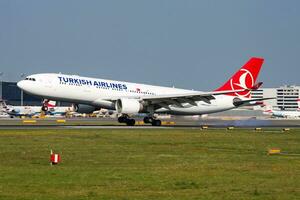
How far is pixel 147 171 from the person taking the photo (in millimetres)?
23531

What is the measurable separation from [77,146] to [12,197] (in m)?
18.5

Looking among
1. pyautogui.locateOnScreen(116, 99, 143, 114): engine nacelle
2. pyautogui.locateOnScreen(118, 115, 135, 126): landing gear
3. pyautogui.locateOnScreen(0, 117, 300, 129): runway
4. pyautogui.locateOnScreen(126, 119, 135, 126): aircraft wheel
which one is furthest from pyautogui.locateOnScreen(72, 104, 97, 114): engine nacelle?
pyautogui.locateOnScreen(126, 119, 135, 126): aircraft wheel

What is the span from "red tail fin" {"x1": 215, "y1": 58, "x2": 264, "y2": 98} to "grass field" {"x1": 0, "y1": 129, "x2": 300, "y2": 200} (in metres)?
37.3

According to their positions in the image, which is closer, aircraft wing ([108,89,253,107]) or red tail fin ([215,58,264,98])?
aircraft wing ([108,89,253,107])

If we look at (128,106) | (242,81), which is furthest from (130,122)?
(242,81)

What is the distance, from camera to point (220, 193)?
18281 mm

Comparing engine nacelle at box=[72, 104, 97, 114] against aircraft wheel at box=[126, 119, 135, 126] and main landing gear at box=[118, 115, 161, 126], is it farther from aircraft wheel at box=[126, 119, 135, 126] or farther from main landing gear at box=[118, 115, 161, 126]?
aircraft wheel at box=[126, 119, 135, 126]

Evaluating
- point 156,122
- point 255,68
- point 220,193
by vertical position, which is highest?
point 255,68

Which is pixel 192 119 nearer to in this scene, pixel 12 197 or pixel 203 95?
pixel 203 95

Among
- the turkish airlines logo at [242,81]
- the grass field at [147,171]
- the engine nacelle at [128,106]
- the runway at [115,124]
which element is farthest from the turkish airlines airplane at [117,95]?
the grass field at [147,171]

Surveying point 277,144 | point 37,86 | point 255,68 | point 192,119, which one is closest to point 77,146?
point 277,144

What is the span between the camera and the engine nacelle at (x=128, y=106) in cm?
6350

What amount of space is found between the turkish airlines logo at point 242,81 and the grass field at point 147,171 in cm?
3725

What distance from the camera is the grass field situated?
18.2 m
